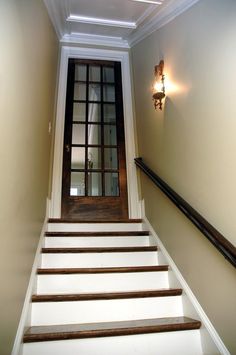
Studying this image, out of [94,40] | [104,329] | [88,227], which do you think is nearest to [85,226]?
[88,227]

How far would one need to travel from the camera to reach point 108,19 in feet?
10.8

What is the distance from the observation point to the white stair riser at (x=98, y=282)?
1907 millimetres

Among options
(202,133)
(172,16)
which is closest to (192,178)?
(202,133)

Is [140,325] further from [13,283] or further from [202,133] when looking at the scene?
[202,133]

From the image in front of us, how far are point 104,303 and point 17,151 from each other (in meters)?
1.16

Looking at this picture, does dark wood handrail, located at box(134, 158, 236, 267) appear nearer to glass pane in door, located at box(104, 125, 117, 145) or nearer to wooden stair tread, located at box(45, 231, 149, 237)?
wooden stair tread, located at box(45, 231, 149, 237)

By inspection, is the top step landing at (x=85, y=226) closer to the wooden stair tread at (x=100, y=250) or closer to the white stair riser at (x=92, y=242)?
the white stair riser at (x=92, y=242)

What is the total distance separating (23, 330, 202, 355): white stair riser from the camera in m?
1.43

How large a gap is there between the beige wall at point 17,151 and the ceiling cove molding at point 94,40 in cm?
169

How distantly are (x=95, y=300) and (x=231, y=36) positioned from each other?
187 cm

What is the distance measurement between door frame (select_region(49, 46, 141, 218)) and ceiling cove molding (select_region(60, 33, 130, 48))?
9 cm

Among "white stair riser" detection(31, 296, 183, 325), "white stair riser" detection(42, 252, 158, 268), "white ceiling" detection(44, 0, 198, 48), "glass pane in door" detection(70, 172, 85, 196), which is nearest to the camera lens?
"white stair riser" detection(31, 296, 183, 325)

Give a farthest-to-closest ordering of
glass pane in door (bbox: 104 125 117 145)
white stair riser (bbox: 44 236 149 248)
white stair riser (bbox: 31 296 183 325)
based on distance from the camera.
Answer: glass pane in door (bbox: 104 125 117 145), white stair riser (bbox: 44 236 149 248), white stair riser (bbox: 31 296 183 325)

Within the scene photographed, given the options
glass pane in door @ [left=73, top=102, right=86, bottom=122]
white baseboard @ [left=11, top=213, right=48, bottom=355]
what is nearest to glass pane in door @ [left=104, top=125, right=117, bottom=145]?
glass pane in door @ [left=73, top=102, right=86, bottom=122]
